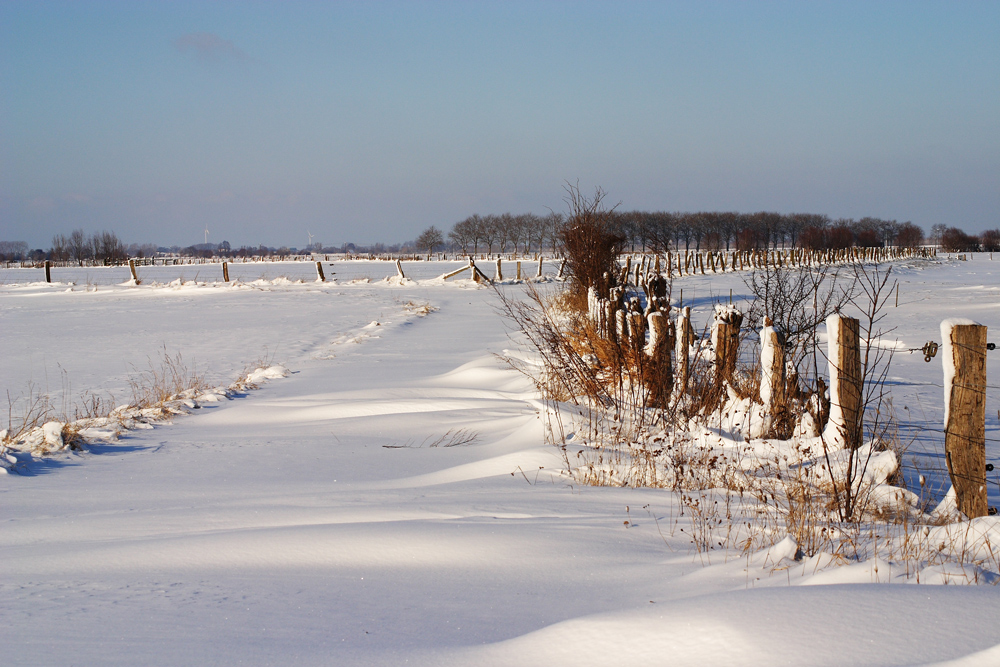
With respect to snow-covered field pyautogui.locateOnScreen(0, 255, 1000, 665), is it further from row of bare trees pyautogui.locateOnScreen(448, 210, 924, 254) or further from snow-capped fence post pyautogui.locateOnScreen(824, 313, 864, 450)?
row of bare trees pyautogui.locateOnScreen(448, 210, 924, 254)

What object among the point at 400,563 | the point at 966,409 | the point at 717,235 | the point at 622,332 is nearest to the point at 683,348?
the point at 622,332

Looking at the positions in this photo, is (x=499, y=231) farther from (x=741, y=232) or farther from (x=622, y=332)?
(x=622, y=332)

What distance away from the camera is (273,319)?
21.0m

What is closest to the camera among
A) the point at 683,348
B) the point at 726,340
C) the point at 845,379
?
the point at 845,379

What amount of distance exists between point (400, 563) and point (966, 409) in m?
3.28

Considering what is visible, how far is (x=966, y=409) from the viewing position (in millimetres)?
4094

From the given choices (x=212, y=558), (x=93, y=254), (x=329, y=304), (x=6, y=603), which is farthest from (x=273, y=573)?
(x=93, y=254)

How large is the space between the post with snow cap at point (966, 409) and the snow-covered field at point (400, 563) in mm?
836

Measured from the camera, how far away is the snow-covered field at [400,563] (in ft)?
7.67

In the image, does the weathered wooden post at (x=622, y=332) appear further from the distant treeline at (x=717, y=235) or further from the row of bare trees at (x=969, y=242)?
the row of bare trees at (x=969, y=242)

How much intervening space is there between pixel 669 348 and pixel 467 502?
11.4 ft

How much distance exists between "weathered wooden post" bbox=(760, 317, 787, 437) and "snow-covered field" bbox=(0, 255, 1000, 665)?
1.05m

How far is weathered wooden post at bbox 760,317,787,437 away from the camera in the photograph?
577 cm

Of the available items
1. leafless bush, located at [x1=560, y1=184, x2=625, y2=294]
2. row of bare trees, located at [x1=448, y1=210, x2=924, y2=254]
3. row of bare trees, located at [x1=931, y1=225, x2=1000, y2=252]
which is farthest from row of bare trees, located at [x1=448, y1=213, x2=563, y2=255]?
leafless bush, located at [x1=560, y1=184, x2=625, y2=294]
